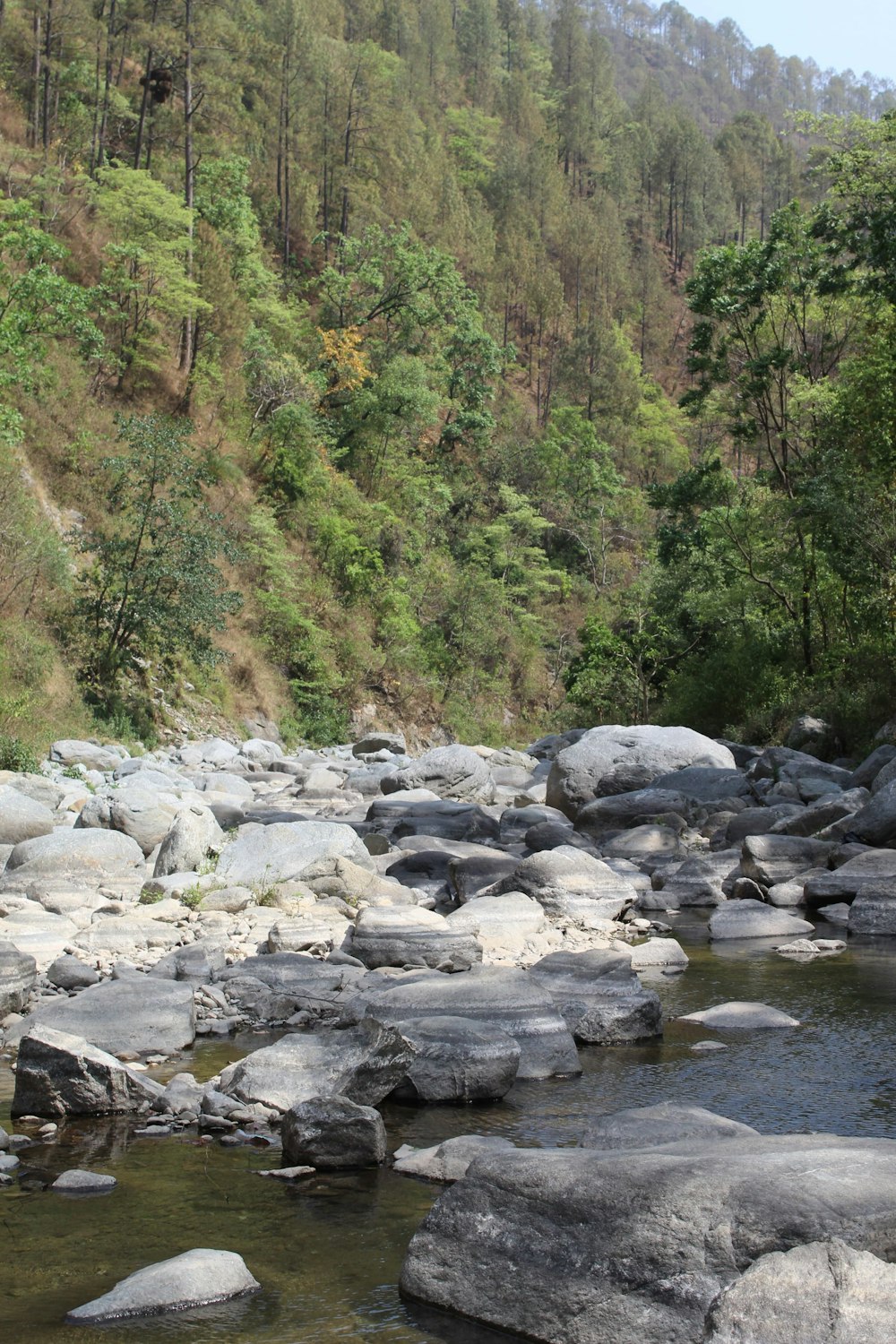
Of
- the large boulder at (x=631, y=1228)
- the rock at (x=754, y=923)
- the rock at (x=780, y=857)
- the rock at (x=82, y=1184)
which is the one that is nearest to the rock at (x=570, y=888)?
the rock at (x=754, y=923)

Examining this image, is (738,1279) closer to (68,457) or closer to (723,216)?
(68,457)

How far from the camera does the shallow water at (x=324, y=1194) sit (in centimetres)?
367

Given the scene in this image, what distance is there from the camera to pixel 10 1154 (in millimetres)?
4918

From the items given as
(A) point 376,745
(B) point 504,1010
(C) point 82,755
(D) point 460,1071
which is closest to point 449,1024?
(D) point 460,1071

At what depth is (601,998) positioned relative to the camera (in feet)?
23.5

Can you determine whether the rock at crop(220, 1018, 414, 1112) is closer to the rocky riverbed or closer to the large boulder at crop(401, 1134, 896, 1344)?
the rocky riverbed

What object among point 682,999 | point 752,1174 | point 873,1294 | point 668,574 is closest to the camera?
point 873,1294

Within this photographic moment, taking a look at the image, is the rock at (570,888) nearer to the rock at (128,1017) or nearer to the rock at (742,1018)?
the rock at (742,1018)

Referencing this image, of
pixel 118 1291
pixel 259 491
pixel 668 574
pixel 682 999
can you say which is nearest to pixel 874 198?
pixel 668 574

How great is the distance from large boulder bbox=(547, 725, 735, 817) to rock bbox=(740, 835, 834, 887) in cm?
462

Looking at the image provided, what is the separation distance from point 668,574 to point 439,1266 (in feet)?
84.9

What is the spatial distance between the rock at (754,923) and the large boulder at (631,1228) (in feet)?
20.3

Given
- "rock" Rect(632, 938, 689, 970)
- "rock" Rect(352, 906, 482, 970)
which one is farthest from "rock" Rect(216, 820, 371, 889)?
"rock" Rect(632, 938, 689, 970)

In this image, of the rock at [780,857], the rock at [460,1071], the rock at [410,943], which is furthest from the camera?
the rock at [780,857]
